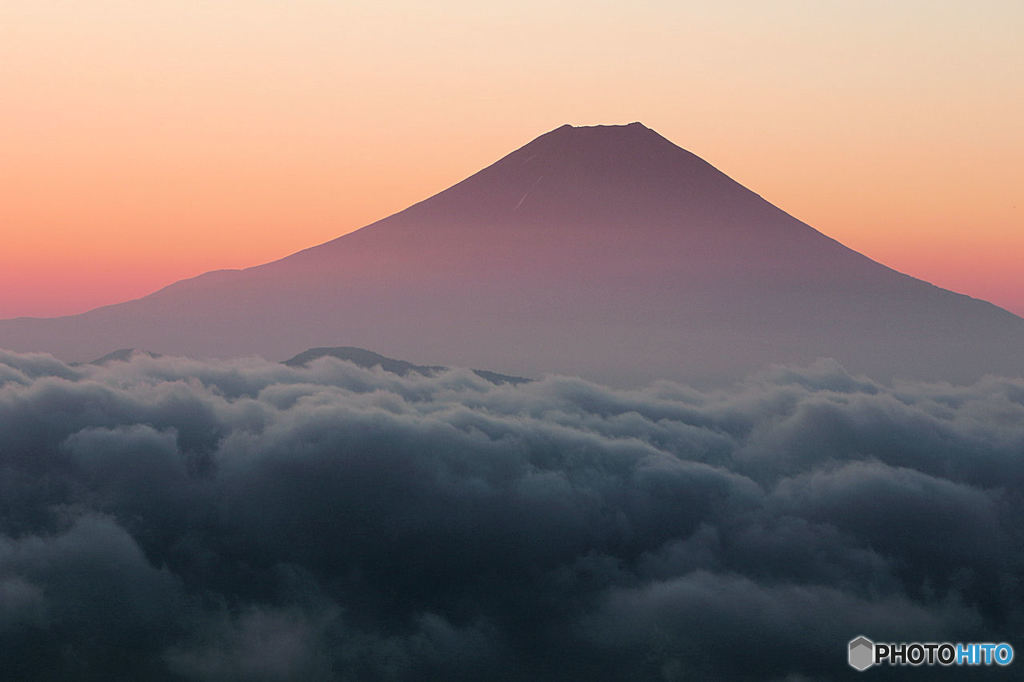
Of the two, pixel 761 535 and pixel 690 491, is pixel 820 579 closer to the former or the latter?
pixel 761 535

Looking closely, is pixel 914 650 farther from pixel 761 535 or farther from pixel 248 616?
pixel 248 616

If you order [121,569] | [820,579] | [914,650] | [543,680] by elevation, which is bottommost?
[543,680]

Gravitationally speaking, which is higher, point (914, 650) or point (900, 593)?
point (914, 650)

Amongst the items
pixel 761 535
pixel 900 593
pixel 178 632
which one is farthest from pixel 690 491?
pixel 178 632

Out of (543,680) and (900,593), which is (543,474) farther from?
(900,593)

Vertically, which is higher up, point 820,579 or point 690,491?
point 690,491

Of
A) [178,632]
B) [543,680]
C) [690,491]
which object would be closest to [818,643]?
[690,491]

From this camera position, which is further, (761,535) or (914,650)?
(761,535)

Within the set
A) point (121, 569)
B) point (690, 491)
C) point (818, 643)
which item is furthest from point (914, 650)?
point (121, 569)
